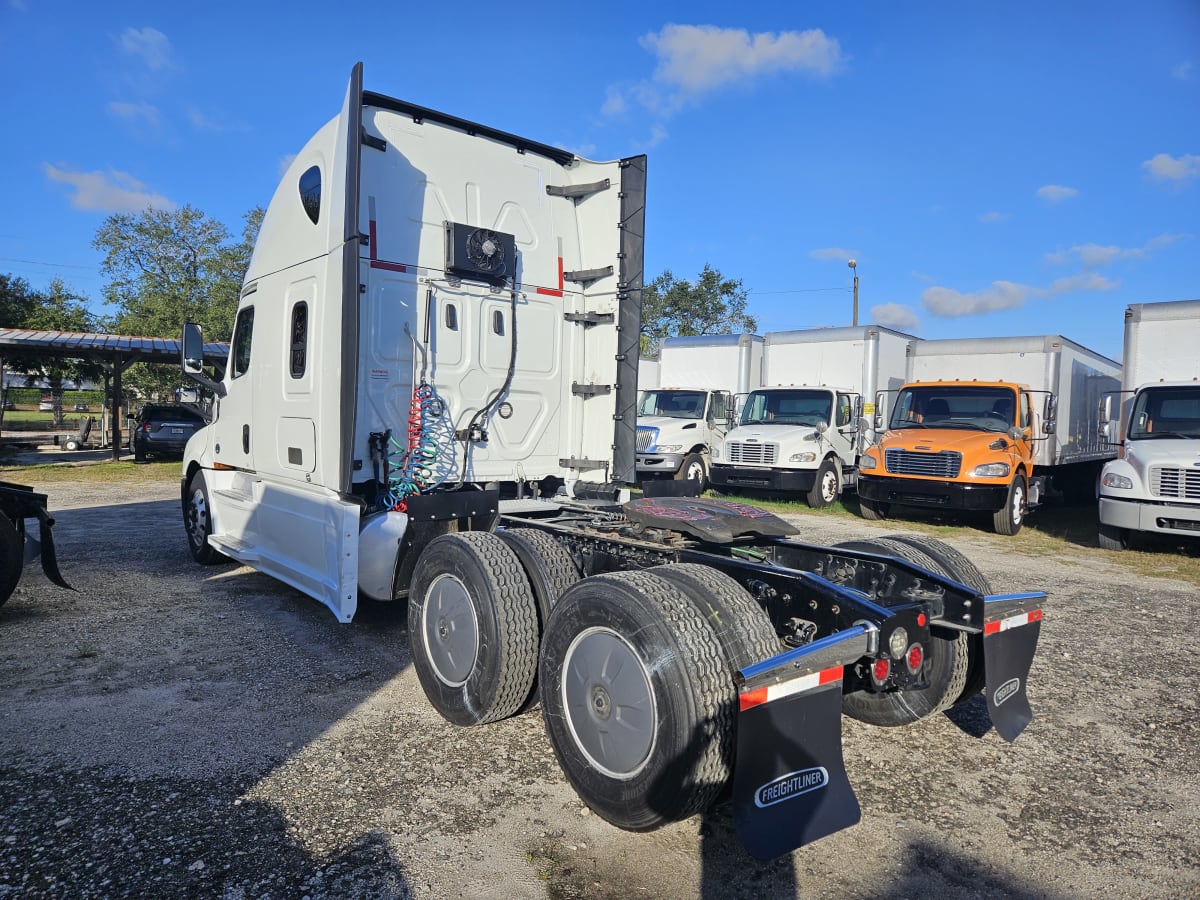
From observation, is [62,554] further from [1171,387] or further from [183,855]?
[1171,387]

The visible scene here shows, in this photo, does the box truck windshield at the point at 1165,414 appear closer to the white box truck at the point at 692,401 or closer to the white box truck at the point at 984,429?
the white box truck at the point at 984,429

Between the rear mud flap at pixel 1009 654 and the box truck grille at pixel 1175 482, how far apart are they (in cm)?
745

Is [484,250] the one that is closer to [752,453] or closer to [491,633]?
[491,633]

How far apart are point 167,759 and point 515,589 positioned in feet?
5.59

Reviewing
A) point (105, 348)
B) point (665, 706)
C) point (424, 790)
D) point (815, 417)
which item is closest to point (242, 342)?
point (424, 790)

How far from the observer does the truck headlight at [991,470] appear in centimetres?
1122

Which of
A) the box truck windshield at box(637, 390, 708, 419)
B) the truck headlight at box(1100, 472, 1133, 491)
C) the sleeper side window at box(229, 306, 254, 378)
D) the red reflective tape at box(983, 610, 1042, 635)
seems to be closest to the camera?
the red reflective tape at box(983, 610, 1042, 635)

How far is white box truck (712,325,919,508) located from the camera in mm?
13781

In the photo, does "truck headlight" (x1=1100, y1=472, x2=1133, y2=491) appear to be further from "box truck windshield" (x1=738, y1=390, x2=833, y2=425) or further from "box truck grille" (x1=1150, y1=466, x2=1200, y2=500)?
"box truck windshield" (x1=738, y1=390, x2=833, y2=425)

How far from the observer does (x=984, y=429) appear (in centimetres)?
1202

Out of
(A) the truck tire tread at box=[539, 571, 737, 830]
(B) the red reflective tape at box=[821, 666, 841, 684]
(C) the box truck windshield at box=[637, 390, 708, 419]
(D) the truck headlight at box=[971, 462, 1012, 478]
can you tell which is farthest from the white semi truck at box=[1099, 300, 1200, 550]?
(A) the truck tire tread at box=[539, 571, 737, 830]

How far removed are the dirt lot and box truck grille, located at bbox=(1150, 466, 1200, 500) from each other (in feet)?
15.0

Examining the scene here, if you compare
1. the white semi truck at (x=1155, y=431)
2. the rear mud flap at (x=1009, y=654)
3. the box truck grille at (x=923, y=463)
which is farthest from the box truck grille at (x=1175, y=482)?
the rear mud flap at (x=1009, y=654)

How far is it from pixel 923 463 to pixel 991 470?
0.91 meters
